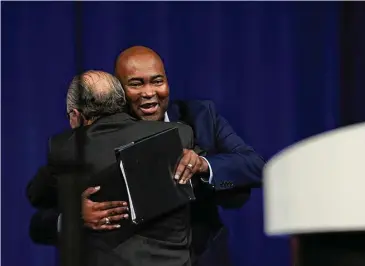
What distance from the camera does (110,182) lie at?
118 cm

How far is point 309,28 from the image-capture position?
1.82 metres

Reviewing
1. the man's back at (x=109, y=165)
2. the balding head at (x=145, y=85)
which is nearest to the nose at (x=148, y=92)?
the balding head at (x=145, y=85)

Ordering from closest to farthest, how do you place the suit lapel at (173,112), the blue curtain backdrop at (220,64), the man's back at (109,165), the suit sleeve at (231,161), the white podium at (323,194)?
1. the white podium at (323,194)
2. the man's back at (109,165)
3. the suit sleeve at (231,161)
4. the suit lapel at (173,112)
5. the blue curtain backdrop at (220,64)

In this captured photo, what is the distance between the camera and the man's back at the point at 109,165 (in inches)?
45.7

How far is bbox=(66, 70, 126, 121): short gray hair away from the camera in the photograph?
1189 mm

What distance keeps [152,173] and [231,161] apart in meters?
0.25

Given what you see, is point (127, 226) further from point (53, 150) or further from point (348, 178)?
point (348, 178)

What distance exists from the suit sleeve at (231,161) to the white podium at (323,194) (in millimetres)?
993

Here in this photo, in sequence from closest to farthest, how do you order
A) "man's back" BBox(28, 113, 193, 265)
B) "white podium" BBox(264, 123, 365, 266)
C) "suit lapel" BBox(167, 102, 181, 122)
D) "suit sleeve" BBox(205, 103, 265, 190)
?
"white podium" BBox(264, 123, 365, 266), "man's back" BBox(28, 113, 193, 265), "suit sleeve" BBox(205, 103, 265, 190), "suit lapel" BBox(167, 102, 181, 122)

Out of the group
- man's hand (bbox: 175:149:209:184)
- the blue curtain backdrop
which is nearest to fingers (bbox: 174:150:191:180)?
man's hand (bbox: 175:149:209:184)

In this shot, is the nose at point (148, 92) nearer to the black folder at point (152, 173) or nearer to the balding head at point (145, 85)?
the balding head at point (145, 85)

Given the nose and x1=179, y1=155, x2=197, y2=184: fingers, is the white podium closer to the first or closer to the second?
x1=179, y1=155, x2=197, y2=184: fingers

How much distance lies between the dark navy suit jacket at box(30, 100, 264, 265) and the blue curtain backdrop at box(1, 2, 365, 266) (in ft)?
0.60

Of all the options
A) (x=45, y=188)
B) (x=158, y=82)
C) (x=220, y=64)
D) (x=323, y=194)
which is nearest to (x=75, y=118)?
(x=45, y=188)
